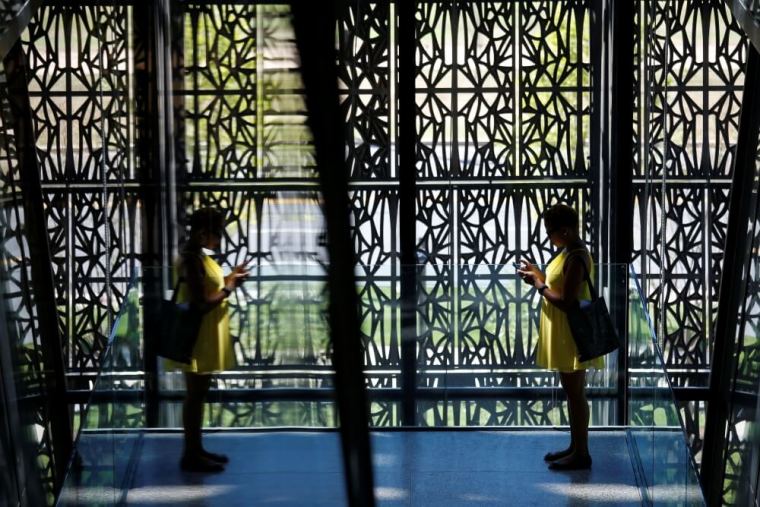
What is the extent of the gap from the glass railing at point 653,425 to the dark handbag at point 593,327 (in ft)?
0.36

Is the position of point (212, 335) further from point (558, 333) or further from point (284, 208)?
point (558, 333)

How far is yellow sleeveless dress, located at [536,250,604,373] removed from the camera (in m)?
4.41

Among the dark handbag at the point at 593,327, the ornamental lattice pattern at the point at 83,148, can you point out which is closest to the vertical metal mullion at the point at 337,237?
the dark handbag at the point at 593,327

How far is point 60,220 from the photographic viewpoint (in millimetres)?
6406

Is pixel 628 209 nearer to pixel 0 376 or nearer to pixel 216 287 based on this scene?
pixel 0 376

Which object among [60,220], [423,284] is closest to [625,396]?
[423,284]

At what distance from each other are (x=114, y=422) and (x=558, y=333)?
1728 mm

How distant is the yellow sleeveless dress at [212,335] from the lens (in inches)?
24.5

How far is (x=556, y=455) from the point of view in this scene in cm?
431

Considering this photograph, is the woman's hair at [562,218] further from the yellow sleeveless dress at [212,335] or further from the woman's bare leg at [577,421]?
the yellow sleeveless dress at [212,335]

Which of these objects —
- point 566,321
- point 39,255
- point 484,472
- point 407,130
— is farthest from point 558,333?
point 39,255

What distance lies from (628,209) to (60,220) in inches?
122

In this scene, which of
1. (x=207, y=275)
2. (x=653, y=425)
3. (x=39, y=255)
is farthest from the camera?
(x=39, y=255)

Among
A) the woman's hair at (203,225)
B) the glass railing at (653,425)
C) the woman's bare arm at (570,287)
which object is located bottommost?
the glass railing at (653,425)
